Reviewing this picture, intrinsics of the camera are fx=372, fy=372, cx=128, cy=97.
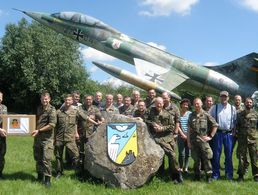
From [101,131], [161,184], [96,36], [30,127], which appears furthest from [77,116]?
[30,127]

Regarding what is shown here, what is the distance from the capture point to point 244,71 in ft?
66.3

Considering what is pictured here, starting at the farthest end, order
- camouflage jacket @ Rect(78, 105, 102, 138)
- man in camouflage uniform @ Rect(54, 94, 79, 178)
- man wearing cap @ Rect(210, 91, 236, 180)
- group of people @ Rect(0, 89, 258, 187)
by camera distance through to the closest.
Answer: camouflage jacket @ Rect(78, 105, 102, 138)
man wearing cap @ Rect(210, 91, 236, 180)
man in camouflage uniform @ Rect(54, 94, 79, 178)
group of people @ Rect(0, 89, 258, 187)

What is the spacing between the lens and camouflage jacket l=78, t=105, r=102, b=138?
9.34 metres

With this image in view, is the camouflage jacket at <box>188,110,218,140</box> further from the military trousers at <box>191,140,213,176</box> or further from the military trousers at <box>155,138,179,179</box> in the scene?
the military trousers at <box>155,138,179,179</box>

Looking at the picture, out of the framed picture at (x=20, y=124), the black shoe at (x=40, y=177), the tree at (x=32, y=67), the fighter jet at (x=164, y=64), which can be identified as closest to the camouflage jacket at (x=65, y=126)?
the black shoe at (x=40, y=177)

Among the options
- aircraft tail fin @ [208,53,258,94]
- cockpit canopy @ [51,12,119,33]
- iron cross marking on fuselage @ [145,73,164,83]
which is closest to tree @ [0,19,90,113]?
cockpit canopy @ [51,12,119,33]

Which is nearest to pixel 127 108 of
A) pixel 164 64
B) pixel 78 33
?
pixel 164 64

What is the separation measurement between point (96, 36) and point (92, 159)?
1358 cm

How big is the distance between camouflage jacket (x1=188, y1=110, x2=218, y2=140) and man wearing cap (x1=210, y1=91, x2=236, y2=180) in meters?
0.46

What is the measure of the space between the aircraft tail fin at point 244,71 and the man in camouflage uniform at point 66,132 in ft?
43.6

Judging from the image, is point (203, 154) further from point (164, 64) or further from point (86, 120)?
point (164, 64)

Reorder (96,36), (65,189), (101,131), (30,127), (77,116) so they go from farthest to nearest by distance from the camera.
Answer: (30,127) → (96,36) → (77,116) → (101,131) → (65,189)

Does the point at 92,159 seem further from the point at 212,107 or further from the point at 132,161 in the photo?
the point at 212,107

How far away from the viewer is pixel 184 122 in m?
10.0
